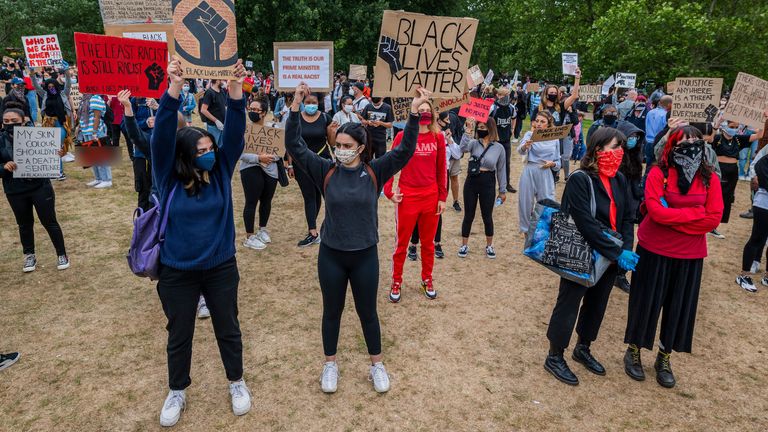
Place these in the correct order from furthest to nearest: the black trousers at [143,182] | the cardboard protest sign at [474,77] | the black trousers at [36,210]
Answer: the cardboard protest sign at [474,77] < the black trousers at [143,182] < the black trousers at [36,210]

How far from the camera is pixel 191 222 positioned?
3.32m

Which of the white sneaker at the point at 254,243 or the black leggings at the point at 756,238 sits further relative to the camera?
the white sneaker at the point at 254,243

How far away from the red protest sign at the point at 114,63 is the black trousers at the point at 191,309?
209cm

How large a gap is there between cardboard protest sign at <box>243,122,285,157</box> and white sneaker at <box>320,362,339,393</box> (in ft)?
11.4

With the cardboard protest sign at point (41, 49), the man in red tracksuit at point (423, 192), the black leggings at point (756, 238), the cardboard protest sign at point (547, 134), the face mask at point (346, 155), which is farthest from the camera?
the cardboard protest sign at point (41, 49)

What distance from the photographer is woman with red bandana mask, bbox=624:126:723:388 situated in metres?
3.97

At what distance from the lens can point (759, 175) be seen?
6059 millimetres

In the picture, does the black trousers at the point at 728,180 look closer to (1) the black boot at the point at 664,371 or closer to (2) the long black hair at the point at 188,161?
(1) the black boot at the point at 664,371

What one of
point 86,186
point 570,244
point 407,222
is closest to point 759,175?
point 570,244

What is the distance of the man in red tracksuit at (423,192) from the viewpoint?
5.36 metres

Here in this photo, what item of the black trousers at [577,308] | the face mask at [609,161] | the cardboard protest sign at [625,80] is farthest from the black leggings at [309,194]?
the cardboard protest sign at [625,80]

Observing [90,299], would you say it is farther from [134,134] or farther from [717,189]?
[717,189]

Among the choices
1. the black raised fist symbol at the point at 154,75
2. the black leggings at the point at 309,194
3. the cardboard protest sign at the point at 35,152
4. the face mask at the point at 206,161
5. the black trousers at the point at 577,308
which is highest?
the black raised fist symbol at the point at 154,75

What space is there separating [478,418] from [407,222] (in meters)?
Answer: 2.35
